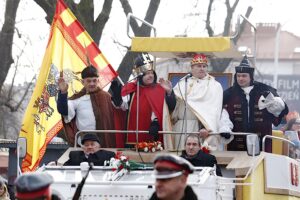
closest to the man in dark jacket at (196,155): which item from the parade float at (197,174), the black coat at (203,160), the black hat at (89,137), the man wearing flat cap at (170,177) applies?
the black coat at (203,160)

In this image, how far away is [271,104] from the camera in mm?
14383

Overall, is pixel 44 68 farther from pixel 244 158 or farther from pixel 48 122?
pixel 244 158

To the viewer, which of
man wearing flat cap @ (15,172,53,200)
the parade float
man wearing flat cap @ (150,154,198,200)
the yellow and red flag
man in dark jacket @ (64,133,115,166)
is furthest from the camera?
the yellow and red flag

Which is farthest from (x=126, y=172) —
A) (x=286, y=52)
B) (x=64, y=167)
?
(x=286, y=52)

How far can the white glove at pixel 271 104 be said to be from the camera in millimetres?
14359

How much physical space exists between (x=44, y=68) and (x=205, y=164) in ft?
12.6

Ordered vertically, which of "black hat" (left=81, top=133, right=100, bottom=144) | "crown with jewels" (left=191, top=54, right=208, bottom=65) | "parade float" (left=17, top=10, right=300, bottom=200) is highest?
"crown with jewels" (left=191, top=54, right=208, bottom=65)

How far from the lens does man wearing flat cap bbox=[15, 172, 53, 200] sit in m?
7.65

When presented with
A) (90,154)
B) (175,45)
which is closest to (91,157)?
(90,154)

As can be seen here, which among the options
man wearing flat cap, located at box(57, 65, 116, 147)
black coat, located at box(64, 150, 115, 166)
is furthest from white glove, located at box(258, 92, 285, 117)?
black coat, located at box(64, 150, 115, 166)

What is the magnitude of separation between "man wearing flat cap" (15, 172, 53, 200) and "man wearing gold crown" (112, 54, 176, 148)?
259 inches

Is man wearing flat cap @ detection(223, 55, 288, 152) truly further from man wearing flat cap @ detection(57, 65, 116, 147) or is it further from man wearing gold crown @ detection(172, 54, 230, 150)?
man wearing flat cap @ detection(57, 65, 116, 147)

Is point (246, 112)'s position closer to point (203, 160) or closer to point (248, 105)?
point (248, 105)

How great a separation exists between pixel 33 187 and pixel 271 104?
714 centimetres
